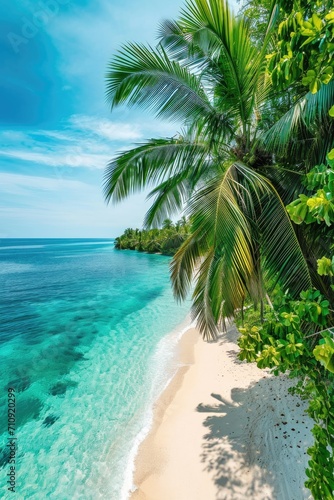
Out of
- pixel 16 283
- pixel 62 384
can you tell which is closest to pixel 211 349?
pixel 62 384

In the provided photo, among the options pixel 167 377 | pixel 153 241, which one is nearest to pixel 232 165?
pixel 167 377

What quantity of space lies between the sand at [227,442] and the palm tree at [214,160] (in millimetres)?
2462

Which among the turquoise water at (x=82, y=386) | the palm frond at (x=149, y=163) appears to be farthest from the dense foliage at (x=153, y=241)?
the palm frond at (x=149, y=163)

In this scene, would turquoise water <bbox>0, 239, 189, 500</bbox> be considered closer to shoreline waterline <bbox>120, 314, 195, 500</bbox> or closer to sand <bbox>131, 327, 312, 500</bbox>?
shoreline waterline <bbox>120, 314, 195, 500</bbox>

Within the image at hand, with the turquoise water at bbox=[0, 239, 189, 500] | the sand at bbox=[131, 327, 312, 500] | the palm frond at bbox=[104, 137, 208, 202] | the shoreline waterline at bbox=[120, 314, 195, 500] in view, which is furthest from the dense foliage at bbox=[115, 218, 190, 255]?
the palm frond at bbox=[104, 137, 208, 202]

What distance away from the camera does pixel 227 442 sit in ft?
13.9

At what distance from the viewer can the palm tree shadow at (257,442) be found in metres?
3.45

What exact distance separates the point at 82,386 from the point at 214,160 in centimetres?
721

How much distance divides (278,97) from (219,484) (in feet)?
20.3

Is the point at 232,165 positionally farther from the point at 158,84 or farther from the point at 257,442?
the point at 257,442

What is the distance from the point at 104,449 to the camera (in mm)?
4734

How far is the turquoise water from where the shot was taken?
14.2 feet

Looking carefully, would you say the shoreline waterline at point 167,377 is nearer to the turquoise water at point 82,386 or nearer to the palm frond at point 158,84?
the turquoise water at point 82,386

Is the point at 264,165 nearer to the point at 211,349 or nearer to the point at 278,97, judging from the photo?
the point at 278,97
